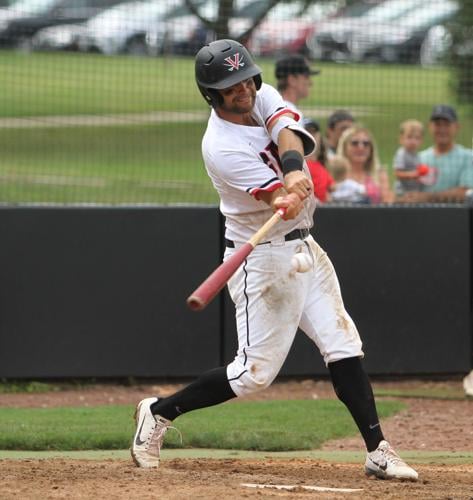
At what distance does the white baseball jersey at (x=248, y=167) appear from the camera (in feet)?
19.1

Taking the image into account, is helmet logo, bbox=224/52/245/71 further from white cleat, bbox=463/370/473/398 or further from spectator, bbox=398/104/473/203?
spectator, bbox=398/104/473/203

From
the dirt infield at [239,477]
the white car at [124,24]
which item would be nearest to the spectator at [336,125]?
the white car at [124,24]

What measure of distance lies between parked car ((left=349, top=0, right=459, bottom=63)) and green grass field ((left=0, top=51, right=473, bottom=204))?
11cm

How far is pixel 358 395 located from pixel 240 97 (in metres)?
1.57

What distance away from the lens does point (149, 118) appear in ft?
38.2

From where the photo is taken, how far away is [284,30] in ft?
36.6

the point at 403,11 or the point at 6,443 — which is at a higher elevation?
the point at 403,11

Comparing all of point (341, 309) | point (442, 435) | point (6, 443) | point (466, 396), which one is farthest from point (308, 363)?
point (341, 309)

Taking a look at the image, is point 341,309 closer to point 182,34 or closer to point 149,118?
point 182,34

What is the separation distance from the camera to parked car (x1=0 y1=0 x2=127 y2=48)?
10.4 meters

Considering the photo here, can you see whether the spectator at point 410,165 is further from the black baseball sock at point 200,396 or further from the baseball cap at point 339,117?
the black baseball sock at point 200,396

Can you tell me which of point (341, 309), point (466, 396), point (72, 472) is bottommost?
point (466, 396)

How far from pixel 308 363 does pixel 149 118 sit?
10.4 ft

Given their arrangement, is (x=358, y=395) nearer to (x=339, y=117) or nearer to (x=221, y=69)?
(x=221, y=69)
